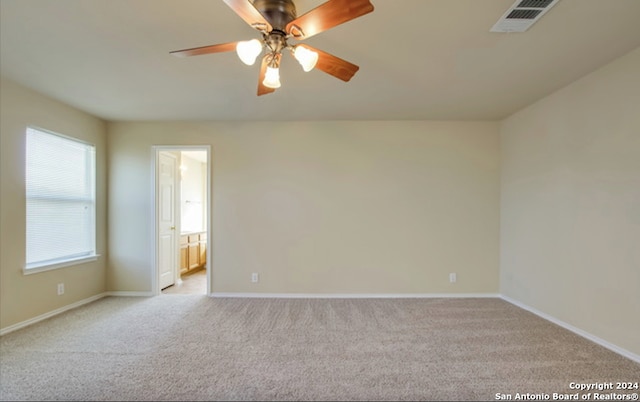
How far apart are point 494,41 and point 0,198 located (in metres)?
4.58

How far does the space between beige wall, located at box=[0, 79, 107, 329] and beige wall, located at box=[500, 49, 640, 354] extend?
561 centimetres

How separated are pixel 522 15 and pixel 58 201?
15.7ft

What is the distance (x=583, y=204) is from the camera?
106 inches

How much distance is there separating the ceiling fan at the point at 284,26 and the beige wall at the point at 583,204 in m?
2.45

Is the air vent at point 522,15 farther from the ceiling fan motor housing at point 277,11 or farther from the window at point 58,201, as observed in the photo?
the window at point 58,201

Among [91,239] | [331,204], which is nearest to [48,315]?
[91,239]

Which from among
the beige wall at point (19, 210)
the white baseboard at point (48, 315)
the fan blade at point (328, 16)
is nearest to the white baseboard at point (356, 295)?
the white baseboard at point (48, 315)

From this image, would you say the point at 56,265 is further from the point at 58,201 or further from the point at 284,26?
the point at 284,26

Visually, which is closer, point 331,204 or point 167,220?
point 331,204

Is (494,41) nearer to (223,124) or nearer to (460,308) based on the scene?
(460,308)

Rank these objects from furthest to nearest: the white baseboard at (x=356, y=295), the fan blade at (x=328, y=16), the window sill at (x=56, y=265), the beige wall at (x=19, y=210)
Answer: the white baseboard at (x=356, y=295) → the window sill at (x=56, y=265) → the beige wall at (x=19, y=210) → the fan blade at (x=328, y=16)

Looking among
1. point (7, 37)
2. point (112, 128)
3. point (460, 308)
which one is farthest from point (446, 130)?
point (112, 128)

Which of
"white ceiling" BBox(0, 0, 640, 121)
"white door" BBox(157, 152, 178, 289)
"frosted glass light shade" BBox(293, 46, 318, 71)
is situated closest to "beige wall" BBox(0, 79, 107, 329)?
"white ceiling" BBox(0, 0, 640, 121)

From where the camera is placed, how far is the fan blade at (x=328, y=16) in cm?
129
